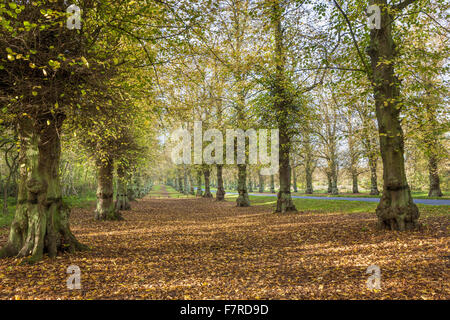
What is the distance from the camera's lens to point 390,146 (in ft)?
29.7

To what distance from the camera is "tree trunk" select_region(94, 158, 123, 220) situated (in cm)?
1449

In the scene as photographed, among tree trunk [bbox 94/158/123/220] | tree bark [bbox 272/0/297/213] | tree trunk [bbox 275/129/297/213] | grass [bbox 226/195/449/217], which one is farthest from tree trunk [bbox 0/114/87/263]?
grass [bbox 226/195/449/217]

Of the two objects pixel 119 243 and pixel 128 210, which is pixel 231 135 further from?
pixel 119 243

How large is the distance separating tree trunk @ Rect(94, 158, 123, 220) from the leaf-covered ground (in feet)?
18.4

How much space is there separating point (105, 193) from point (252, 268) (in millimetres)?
11610

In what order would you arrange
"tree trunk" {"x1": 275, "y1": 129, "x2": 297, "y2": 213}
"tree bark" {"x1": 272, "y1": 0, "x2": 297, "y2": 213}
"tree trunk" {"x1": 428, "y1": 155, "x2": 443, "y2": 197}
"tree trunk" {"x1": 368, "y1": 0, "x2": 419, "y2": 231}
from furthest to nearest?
"tree trunk" {"x1": 428, "y1": 155, "x2": 443, "y2": 197}
"tree trunk" {"x1": 275, "y1": 129, "x2": 297, "y2": 213}
"tree bark" {"x1": 272, "y1": 0, "x2": 297, "y2": 213}
"tree trunk" {"x1": 368, "y1": 0, "x2": 419, "y2": 231}

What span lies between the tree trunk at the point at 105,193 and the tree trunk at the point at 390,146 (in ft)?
42.6

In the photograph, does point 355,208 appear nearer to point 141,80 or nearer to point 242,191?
point 242,191

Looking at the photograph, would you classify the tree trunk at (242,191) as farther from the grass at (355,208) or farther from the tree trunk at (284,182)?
the tree trunk at (284,182)

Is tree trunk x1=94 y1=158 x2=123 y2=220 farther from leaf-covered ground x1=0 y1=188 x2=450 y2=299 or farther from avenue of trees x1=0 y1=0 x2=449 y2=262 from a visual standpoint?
leaf-covered ground x1=0 y1=188 x2=450 y2=299

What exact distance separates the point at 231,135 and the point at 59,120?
17.1m

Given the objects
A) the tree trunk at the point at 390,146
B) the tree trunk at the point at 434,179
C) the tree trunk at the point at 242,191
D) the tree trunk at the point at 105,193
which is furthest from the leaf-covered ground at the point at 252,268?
the tree trunk at the point at 434,179

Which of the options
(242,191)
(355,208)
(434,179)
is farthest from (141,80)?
(434,179)

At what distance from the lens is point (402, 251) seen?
21.3 feet
